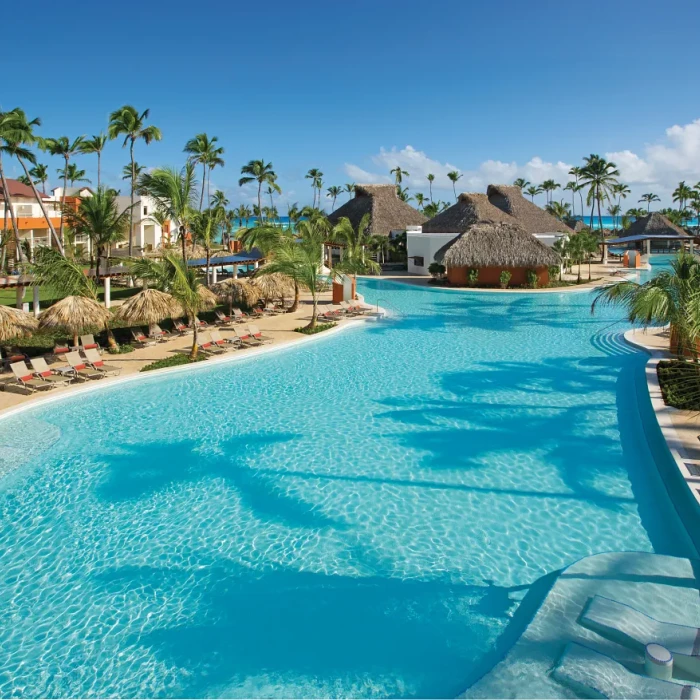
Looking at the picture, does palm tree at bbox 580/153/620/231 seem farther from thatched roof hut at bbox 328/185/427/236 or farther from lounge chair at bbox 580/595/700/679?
lounge chair at bbox 580/595/700/679

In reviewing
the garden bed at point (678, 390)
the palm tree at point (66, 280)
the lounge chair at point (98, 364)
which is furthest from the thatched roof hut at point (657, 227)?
the lounge chair at point (98, 364)

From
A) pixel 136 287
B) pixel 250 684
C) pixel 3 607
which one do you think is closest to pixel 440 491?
pixel 250 684

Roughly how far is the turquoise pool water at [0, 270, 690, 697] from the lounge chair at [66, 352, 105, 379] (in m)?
0.85

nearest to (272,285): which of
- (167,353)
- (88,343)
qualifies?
(167,353)

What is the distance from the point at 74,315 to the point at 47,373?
1.71 m

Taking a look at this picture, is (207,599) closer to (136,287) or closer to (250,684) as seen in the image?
(250,684)

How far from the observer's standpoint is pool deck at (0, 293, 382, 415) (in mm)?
11414

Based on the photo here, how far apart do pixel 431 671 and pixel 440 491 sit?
10.3ft

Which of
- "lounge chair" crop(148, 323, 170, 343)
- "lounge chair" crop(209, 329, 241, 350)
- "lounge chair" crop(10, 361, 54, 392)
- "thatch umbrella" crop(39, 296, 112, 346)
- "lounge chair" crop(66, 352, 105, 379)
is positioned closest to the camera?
"lounge chair" crop(10, 361, 54, 392)

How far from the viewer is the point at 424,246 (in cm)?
3512

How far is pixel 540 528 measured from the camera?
688cm

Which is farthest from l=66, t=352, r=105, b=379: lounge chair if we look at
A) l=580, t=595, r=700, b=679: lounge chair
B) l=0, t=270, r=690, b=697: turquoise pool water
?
l=580, t=595, r=700, b=679: lounge chair

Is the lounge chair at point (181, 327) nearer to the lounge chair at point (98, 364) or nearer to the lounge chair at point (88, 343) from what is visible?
the lounge chair at point (88, 343)

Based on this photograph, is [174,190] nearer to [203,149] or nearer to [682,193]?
[203,149]
